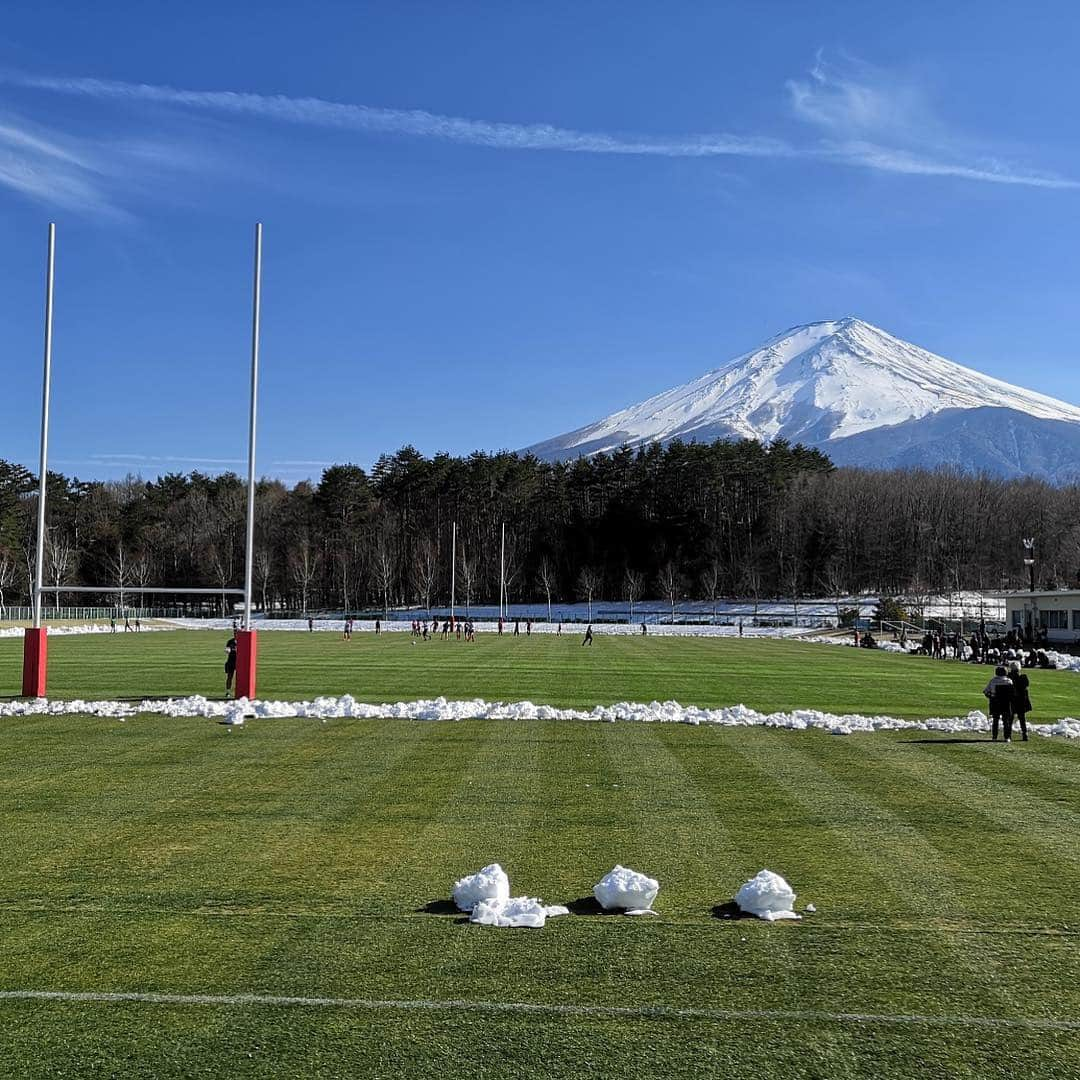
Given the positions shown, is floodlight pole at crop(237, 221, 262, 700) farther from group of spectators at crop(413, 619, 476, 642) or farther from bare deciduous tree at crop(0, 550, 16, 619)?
bare deciduous tree at crop(0, 550, 16, 619)

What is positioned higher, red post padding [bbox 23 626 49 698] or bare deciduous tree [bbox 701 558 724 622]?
bare deciduous tree [bbox 701 558 724 622]

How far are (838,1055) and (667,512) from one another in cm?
13795

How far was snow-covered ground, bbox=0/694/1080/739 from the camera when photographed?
2175cm

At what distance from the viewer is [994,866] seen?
10.3m

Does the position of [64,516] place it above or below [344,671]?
above

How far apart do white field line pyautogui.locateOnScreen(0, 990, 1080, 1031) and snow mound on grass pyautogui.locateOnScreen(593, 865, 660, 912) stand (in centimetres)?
199

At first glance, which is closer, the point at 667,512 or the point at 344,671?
the point at 344,671

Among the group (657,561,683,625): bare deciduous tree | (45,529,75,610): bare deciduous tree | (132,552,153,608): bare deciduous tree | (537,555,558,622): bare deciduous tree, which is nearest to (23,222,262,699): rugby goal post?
(45,529,75,610): bare deciduous tree

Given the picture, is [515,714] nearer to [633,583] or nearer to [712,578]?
[633,583]

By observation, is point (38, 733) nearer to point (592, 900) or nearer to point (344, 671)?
Answer: point (592, 900)

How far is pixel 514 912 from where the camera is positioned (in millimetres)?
8383

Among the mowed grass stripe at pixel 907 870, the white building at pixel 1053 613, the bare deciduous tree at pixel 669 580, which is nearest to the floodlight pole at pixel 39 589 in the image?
the mowed grass stripe at pixel 907 870

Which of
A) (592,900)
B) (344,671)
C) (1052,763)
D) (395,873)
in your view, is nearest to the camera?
(592,900)

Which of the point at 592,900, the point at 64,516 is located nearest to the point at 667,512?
the point at 64,516
